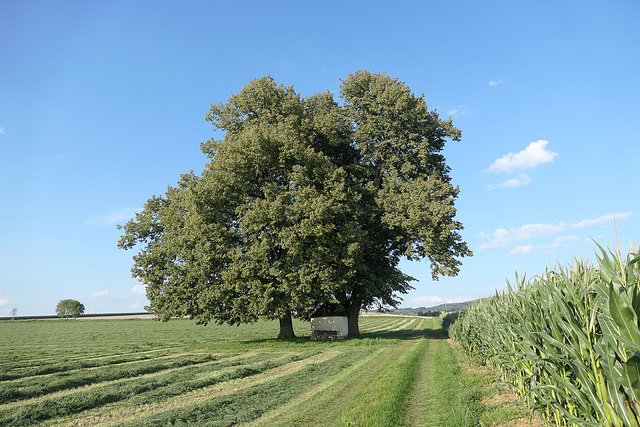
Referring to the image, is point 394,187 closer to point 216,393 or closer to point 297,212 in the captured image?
point 297,212

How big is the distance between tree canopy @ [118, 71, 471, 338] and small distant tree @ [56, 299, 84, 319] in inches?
4307

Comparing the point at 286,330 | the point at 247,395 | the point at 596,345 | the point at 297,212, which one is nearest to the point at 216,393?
the point at 247,395

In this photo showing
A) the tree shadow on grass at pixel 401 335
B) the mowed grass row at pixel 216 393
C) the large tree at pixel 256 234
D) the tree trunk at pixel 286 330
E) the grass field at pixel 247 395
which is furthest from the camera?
the tree shadow on grass at pixel 401 335

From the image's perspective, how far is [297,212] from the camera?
24.6m

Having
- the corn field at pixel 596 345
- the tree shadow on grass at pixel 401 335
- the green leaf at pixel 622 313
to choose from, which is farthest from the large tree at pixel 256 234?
the green leaf at pixel 622 313

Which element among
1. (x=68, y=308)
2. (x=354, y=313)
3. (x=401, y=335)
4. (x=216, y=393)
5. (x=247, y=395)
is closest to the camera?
(x=247, y=395)

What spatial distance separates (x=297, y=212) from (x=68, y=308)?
4864 inches

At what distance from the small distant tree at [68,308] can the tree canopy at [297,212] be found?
109408 mm

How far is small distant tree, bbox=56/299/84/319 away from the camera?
4577 inches

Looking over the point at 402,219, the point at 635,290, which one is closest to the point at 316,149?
the point at 402,219

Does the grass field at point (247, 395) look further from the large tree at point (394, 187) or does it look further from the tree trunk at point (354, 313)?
the tree trunk at point (354, 313)

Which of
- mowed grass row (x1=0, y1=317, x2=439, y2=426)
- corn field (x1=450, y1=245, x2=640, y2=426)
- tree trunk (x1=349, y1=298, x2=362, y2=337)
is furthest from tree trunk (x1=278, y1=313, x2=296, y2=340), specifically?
corn field (x1=450, y1=245, x2=640, y2=426)

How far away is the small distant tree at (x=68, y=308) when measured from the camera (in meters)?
116

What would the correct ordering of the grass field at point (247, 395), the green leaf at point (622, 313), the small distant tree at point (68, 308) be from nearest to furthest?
the green leaf at point (622, 313), the grass field at point (247, 395), the small distant tree at point (68, 308)
